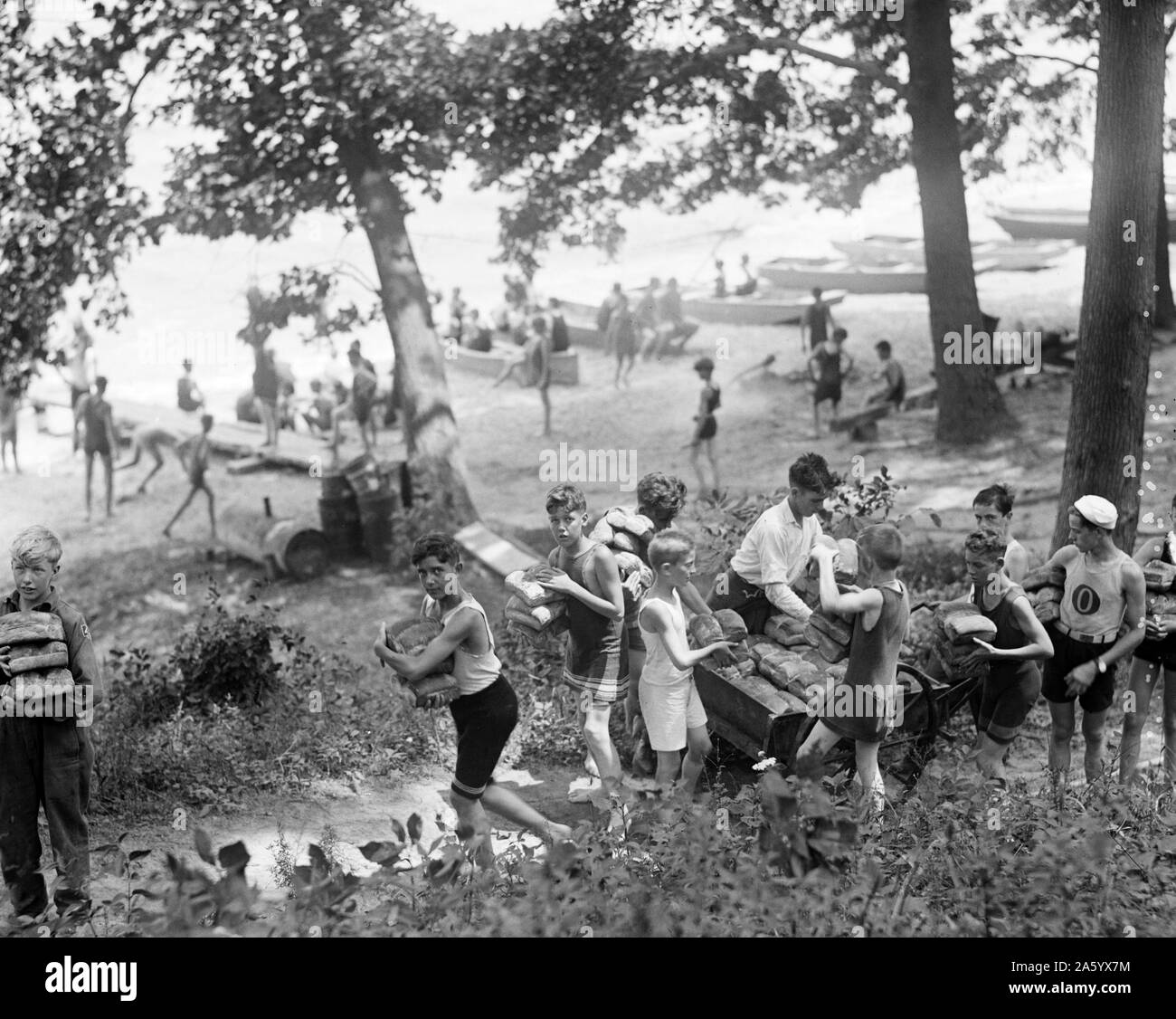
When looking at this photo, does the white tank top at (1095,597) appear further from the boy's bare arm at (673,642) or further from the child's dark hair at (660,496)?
the child's dark hair at (660,496)

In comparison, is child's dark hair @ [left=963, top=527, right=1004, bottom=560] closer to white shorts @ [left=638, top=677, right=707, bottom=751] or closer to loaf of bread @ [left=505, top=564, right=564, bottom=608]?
white shorts @ [left=638, top=677, right=707, bottom=751]

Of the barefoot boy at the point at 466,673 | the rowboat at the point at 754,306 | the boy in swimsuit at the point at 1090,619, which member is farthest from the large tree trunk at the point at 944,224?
the barefoot boy at the point at 466,673

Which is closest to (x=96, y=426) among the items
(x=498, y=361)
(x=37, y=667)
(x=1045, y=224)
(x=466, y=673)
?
(x=498, y=361)

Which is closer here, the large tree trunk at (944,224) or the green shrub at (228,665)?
the green shrub at (228,665)

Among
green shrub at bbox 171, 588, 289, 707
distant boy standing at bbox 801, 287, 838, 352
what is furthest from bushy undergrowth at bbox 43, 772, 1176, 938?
distant boy standing at bbox 801, 287, 838, 352

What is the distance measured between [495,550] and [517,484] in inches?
205

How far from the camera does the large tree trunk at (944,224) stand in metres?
16.0

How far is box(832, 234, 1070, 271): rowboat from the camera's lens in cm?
2795

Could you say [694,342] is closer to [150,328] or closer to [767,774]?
[150,328]

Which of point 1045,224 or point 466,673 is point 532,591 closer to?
point 466,673

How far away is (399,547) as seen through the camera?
14445 mm

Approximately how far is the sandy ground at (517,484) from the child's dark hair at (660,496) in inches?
69.0

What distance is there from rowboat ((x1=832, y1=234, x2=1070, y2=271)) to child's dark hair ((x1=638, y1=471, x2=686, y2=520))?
20590 millimetres
